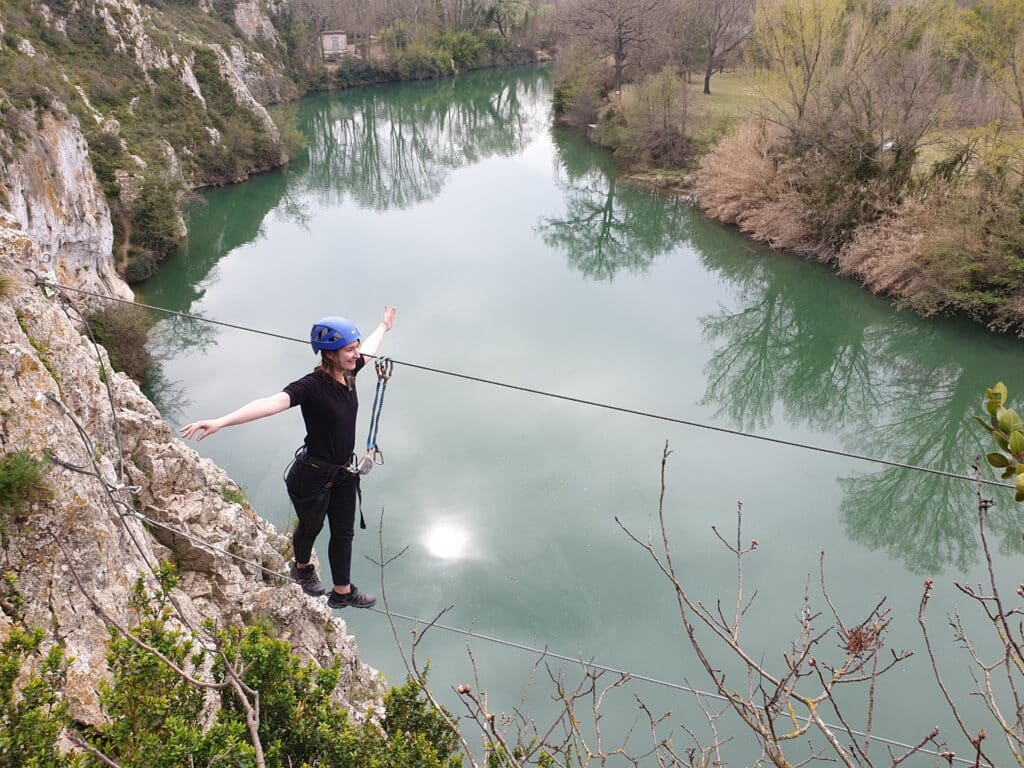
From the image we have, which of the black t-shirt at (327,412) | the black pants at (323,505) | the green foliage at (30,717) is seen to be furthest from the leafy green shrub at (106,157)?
the green foliage at (30,717)

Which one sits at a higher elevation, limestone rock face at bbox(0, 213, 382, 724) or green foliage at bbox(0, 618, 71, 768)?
green foliage at bbox(0, 618, 71, 768)

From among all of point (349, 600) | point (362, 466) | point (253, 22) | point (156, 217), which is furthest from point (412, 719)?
point (253, 22)

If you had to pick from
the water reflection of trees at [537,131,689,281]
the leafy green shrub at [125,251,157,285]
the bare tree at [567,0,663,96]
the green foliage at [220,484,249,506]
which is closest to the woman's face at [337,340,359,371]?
the green foliage at [220,484,249,506]

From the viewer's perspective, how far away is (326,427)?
366 cm

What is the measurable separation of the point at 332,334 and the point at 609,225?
21882mm

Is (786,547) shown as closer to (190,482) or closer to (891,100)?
(190,482)

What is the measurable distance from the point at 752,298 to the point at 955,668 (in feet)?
36.6

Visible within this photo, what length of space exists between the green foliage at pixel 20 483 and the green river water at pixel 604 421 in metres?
5.47

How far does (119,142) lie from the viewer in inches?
814

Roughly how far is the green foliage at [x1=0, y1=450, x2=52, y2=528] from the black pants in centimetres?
116

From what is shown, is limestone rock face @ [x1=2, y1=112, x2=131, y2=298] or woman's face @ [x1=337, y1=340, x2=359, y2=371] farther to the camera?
limestone rock face @ [x1=2, y1=112, x2=131, y2=298]

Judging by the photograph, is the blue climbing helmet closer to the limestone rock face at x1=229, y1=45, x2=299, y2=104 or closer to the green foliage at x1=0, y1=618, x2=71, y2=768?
the green foliage at x1=0, y1=618, x2=71, y2=768

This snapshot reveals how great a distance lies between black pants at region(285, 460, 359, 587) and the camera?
3.80m

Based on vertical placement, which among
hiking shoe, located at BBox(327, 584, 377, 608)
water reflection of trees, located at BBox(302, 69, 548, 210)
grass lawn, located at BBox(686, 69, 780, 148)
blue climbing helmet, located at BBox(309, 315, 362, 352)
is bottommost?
water reflection of trees, located at BBox(302, 69, 548, 210)
